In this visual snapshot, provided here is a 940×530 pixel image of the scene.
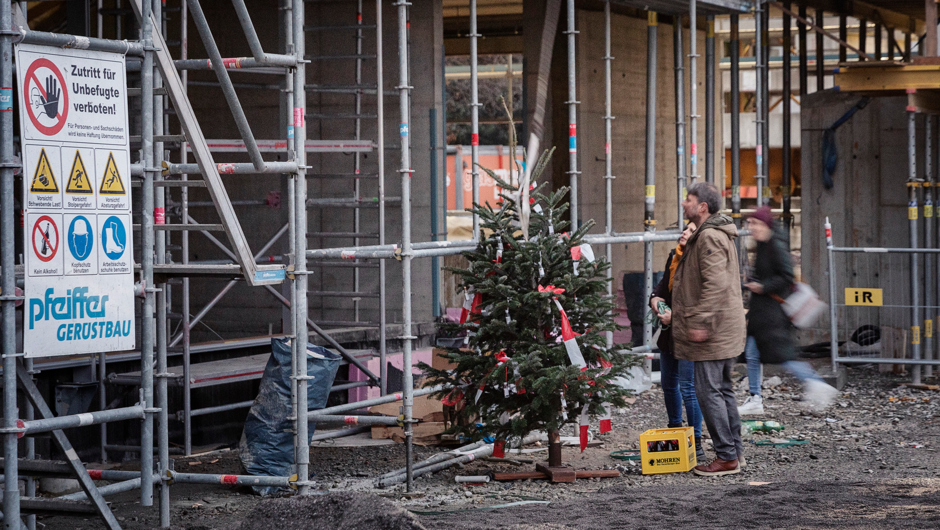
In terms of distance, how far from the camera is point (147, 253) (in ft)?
19.4

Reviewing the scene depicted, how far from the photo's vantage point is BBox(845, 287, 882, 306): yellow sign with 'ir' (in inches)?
480

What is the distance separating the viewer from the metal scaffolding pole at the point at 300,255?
631cm

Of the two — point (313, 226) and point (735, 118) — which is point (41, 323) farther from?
point (735, 118)

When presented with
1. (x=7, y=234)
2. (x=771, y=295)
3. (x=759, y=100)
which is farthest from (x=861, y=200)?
(x=7, y=234)

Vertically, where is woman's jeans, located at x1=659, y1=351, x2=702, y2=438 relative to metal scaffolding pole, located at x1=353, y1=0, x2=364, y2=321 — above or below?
below

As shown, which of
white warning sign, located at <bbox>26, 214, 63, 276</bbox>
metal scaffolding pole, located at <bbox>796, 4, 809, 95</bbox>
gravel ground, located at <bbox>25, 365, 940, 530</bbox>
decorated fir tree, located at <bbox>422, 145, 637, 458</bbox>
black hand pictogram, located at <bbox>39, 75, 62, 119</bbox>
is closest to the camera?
white warning sign, located at <bbox>26, 214, 63, 276</bbox>

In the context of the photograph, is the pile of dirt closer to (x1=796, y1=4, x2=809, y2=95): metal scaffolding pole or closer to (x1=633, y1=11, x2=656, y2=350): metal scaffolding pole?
(x1=633, y1=11, x2=656, y2=350): metal scaffolding pole

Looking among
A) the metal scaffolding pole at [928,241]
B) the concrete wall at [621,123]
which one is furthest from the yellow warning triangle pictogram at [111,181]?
the metal scaffolding pole at [928,241]

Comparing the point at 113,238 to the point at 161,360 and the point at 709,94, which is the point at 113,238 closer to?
the point at 161,360

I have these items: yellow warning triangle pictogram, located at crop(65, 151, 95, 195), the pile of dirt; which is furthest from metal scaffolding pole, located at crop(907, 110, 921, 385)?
yellow warning triangle pictogram, located at crop(65, 151, 95, 195)

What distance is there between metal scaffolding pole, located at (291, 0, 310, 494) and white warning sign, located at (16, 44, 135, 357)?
1.11m

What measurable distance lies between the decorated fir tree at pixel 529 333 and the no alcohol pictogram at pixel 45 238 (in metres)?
3.30

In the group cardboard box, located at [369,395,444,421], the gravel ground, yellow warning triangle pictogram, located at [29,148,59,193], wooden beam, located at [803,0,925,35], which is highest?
wooden beam, located at [803,0,925,35]

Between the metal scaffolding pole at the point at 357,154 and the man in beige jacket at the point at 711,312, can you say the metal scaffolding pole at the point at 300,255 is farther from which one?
the metal scaffolding pole at the point at 357,154
